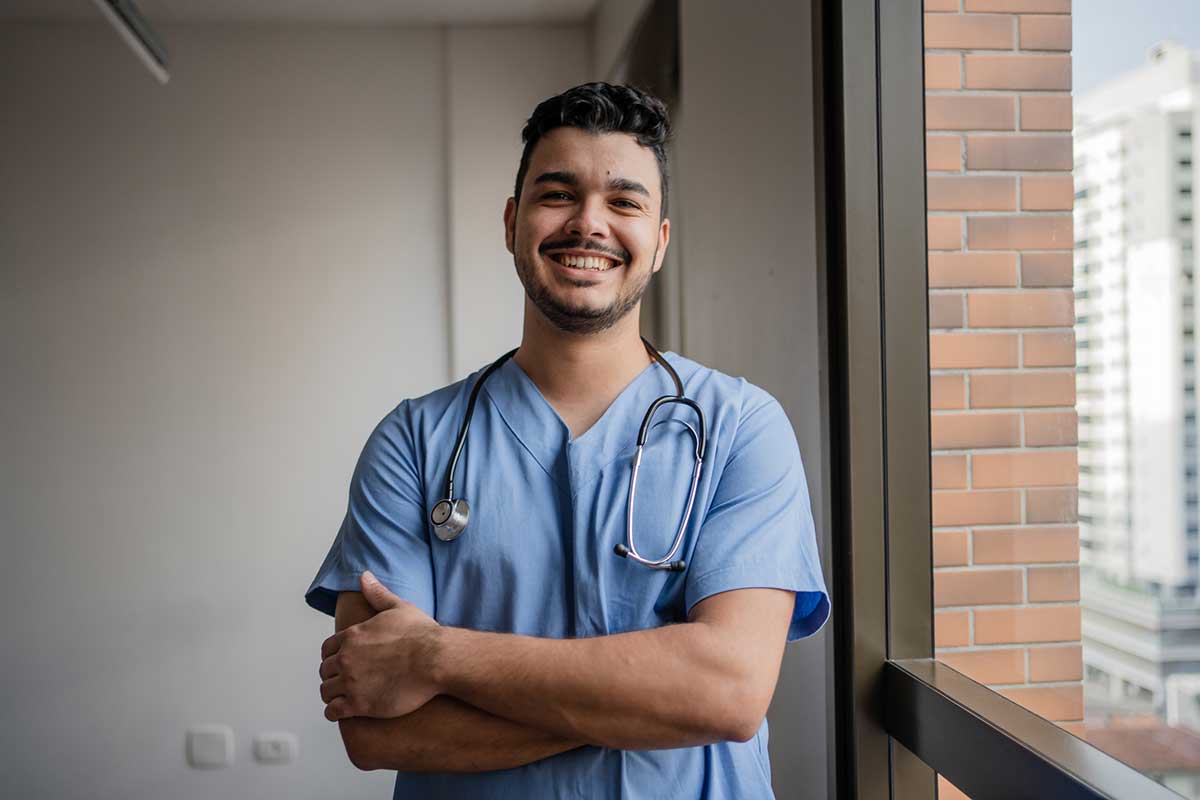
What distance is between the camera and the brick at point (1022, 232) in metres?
1.18

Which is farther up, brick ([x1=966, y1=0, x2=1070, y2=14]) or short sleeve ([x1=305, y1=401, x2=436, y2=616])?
brick ([x1=966, y1=0, x2=1070, y2=14])

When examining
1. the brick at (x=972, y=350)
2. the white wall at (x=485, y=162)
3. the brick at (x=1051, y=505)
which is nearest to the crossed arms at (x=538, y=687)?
the brick at (x=1051, y=505)

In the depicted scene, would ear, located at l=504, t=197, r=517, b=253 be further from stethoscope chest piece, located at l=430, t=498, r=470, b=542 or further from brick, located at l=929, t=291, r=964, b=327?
brick, located at l=929, t=291, r=964, b=327

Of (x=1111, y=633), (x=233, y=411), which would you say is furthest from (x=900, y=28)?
(x=233, y=411)

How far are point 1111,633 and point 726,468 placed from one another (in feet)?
1.64

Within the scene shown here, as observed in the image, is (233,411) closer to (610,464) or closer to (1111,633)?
(610,464)

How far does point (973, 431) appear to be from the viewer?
136cm

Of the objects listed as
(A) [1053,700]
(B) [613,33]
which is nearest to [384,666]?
(A) [1053,700]

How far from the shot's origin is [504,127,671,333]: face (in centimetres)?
114

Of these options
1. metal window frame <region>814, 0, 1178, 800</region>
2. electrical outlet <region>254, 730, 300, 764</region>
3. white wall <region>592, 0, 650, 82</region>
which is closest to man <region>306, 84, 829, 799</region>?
metal window frame <region>814, 0, 1178, 800</region>

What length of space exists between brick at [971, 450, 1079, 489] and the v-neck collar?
0.51 m

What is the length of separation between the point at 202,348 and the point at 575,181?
269cm

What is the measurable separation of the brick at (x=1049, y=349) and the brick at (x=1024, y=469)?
0.12m

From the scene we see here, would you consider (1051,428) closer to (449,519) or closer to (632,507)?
(632,507)
